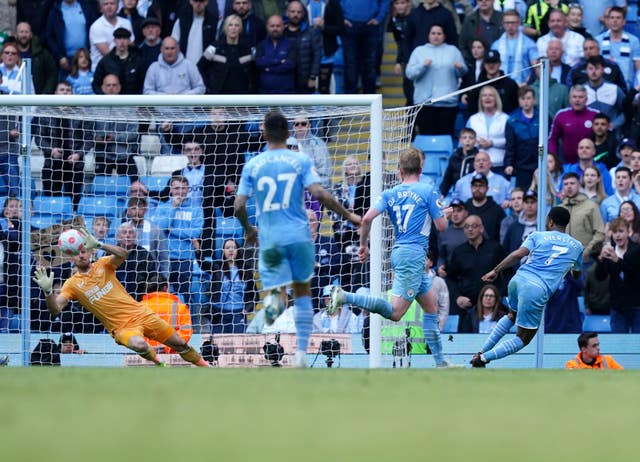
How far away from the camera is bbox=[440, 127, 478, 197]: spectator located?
1652cm

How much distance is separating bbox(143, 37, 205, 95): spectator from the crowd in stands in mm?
→ 23

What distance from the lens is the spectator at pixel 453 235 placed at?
15.6 meters

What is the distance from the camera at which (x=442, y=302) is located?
1489 centimetres

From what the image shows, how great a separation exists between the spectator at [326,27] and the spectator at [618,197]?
4.67 metres

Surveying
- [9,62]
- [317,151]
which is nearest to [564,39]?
[317,151]

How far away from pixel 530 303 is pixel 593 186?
12.4 ft

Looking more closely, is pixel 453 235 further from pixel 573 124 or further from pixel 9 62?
pixel 9 62

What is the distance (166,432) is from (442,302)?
9.69 m

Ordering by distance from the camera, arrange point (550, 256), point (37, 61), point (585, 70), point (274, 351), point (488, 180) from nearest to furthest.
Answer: point (550, 256) < point (274, 351) < point (488, 180) < point (585, 70) < point (37, 61)

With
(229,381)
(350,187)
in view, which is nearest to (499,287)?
(350,187)

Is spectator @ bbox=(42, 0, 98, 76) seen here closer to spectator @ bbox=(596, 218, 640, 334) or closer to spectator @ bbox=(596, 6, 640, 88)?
spectator @ bbox=(596, 6, 640, 88)

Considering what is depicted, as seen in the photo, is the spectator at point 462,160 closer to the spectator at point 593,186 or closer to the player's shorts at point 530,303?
the spectator at point 593,186

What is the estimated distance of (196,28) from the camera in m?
17.9

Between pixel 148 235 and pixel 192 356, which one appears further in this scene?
pixel 148 235
